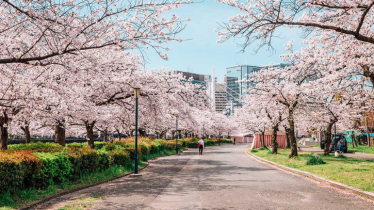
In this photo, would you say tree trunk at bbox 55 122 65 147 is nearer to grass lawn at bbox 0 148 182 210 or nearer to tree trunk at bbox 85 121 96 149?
tree trunk at bbox 85 121 96 149

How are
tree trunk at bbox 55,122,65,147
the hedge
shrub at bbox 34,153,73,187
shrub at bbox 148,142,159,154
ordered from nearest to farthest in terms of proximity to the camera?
the hedge
shrub at bbox 34,153,73,187
tree trunk at bbox 55,122,65,147
shrub at bbox 148,142,159,154

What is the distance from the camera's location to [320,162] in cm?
1825

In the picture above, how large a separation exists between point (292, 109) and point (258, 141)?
28.5m

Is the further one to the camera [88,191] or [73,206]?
[88,191]

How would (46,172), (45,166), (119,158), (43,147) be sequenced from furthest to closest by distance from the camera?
1. (119,158)
2. (43,147)
3. (46,172)
4. (45,166)

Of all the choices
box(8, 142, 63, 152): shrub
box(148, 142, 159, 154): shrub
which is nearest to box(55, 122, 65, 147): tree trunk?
box(8, 142, 63, 152): shrub

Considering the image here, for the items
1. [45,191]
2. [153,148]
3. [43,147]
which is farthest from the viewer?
[153,148]

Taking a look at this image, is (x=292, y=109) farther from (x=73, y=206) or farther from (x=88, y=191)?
(x=73, y=206)

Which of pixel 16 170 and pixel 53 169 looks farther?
pixel 53 169

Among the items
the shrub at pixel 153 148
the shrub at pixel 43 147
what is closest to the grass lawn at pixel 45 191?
the shrub at pixel 43 147

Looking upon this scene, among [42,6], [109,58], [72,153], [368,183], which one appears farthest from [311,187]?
[109,58]

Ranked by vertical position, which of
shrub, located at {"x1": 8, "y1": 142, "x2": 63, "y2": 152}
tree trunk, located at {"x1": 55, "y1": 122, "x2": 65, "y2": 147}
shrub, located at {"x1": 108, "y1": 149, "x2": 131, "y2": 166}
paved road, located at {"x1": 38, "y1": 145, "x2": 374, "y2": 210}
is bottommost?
paved road, located at {"x1": 38, "y1": 145, "x2": 374, "y2": 210}

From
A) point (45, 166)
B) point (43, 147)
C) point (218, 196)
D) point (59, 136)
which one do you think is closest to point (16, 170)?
point (45, 166)

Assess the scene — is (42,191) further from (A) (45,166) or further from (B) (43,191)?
(A) (45,166)
